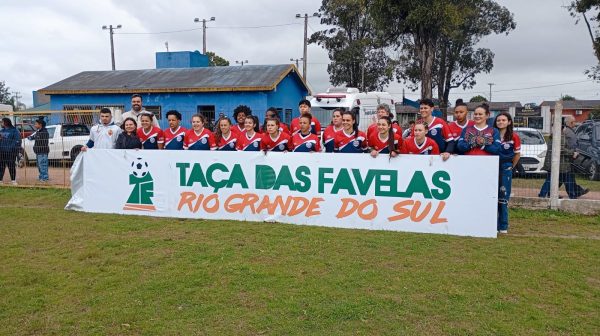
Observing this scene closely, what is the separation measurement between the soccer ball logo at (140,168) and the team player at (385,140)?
3.77 meters

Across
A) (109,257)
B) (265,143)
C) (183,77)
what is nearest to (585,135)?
(265,143)

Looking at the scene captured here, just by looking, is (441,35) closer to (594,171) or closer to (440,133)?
(594,171)

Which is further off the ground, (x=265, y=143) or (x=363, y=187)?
(x=265, y=143)

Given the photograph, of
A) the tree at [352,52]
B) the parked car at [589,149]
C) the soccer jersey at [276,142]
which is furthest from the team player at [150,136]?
the tree at [352,52]

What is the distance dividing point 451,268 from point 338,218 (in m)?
2.25

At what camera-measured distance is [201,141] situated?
8156mm

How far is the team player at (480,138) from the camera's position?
6.81 meters

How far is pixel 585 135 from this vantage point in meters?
14.1

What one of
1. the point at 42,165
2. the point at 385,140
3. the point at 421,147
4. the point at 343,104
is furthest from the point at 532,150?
the point at 42,165

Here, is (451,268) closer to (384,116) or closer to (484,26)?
(384,116)

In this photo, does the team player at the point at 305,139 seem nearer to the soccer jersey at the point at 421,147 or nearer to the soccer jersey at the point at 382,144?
the soccer jersey at the point at 382,144

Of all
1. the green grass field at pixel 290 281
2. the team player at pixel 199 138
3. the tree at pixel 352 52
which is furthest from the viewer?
the tree at pixel 352 52

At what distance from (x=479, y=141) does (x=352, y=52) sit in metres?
34.9

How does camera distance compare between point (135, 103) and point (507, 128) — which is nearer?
point (507, 128)
